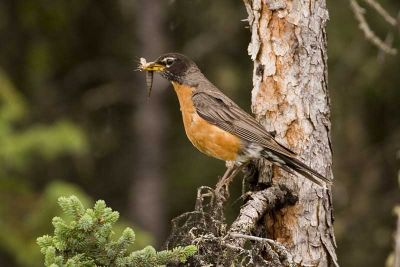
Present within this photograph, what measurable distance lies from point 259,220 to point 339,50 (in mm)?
5311

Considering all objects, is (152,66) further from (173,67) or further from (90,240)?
(90,240)

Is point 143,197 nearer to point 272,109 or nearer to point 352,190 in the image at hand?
point 352,190

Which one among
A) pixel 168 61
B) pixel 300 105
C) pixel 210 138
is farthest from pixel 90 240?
pixel 168 61

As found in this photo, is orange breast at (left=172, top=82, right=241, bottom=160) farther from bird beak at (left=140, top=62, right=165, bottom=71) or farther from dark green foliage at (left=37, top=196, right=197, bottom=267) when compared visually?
dark green foliage at (left=37, top=196, right=197, bottom=267)

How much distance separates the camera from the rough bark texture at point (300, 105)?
18.9 ft

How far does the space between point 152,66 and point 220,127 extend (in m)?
0.77

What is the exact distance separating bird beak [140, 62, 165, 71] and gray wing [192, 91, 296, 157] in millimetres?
349

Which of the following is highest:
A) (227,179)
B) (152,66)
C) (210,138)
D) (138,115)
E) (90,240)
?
(138,115)

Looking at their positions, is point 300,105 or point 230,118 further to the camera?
point 230,118

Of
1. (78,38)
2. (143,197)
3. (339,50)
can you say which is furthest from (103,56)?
(339,50)

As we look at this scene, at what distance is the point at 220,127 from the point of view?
22.2ft

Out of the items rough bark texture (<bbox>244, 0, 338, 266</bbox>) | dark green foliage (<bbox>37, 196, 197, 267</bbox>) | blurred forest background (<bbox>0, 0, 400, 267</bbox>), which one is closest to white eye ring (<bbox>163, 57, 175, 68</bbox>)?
rough bark texture (<bbox>244, 0, 338, 266</bbox>)

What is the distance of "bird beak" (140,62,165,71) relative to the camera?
275 inches

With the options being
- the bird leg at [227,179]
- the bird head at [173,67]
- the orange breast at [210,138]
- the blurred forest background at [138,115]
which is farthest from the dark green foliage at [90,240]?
the blurred forest background at [138,115]
